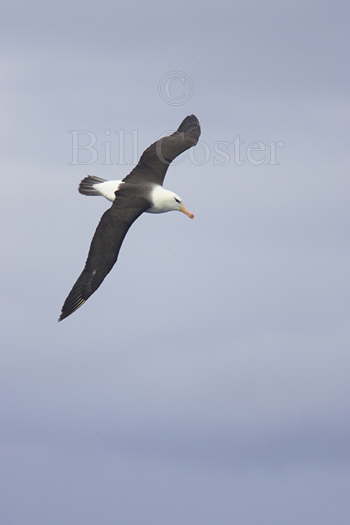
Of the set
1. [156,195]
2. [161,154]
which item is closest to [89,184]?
[156,195]

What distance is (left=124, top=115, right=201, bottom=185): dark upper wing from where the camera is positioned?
3522 cm

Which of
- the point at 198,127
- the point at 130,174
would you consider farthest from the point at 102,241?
the point at 198,127

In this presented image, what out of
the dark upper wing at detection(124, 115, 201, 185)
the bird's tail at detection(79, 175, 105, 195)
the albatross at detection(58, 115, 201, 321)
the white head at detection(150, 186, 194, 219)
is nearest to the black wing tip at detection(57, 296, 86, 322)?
the albatross at detection(58, 115, 201, 321)

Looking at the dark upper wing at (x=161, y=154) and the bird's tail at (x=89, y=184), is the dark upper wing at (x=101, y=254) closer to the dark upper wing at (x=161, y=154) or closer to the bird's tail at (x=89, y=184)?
the bird's tail at (x=89, y=184)

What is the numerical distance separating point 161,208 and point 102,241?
2.79 meters

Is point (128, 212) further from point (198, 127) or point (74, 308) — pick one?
point (198, 127)

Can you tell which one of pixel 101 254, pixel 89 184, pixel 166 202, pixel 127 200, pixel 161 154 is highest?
pixel 161 154

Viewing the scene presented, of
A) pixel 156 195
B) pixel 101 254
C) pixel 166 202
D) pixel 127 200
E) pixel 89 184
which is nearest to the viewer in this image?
pixel 101 254

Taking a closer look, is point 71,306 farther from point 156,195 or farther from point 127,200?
point 156,195

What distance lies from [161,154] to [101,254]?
4601 mm

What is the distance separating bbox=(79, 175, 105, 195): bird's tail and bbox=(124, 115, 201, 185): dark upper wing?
781mm

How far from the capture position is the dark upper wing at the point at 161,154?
1387 inches

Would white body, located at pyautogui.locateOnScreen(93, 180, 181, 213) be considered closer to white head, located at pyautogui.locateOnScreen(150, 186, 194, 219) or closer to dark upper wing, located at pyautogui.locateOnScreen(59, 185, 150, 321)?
white head, located at pyautogui.locateOnScreen(150, 186, 194, 219)

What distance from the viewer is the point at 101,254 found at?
32.2 meters
